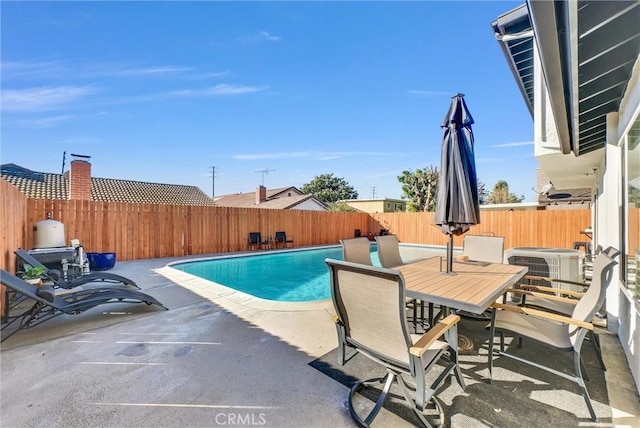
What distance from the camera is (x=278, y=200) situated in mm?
24672

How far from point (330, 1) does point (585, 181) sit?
9.16m

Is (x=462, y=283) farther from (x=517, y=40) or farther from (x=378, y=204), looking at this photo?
(x=378, y=204)

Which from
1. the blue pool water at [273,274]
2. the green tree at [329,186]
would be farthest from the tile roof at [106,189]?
the green tree at [329,186]

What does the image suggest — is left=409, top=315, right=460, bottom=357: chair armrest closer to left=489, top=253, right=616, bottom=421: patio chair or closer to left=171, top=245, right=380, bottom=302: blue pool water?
left=489, top=253, right=616, bottom=421: patio chair

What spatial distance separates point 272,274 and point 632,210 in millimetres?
7833

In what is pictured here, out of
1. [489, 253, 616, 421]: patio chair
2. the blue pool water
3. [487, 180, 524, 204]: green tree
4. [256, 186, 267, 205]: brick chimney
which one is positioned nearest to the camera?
[489, 253, 616, 421]: patio chair

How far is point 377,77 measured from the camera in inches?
453

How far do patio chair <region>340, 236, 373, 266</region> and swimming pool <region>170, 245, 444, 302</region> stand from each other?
1932 mm

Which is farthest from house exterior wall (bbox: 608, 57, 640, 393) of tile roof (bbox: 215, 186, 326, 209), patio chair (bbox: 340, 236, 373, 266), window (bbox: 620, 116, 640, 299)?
tile roof (bbox: 215, 186, 326, 209)

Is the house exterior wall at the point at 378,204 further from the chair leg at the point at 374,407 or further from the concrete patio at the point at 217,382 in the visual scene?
the chair leg at the point at 374,407

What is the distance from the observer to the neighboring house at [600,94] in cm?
163

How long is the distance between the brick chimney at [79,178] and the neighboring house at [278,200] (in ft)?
39.9

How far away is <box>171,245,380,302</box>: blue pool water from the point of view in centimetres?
670

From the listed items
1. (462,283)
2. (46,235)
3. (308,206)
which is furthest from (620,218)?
(308,206)
